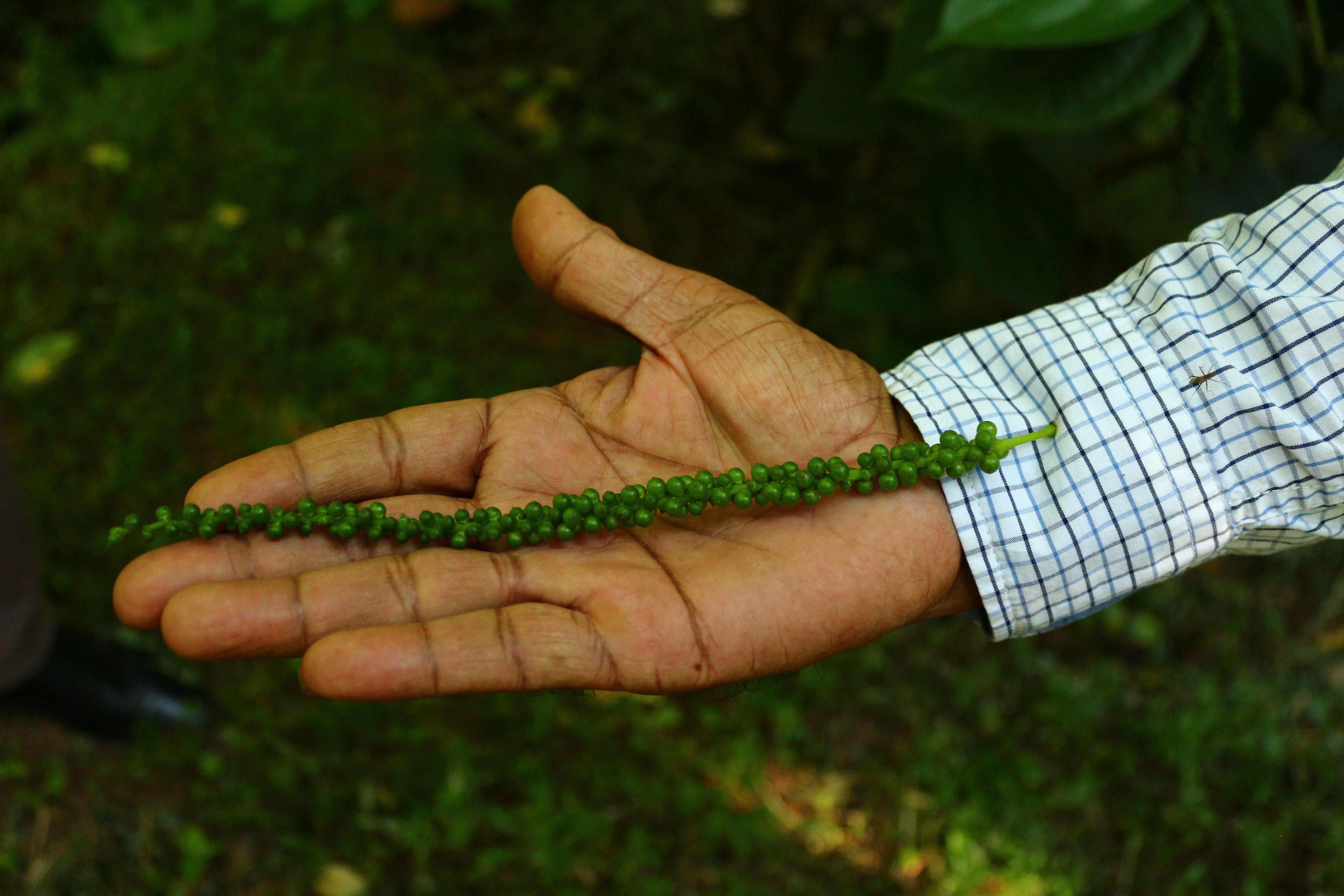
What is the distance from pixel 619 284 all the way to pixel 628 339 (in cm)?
98

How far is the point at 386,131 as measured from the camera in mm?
3449

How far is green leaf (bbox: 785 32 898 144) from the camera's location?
2330 mm

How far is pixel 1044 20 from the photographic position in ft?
4.70

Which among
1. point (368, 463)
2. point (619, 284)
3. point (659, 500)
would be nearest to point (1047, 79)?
point (619, 284)

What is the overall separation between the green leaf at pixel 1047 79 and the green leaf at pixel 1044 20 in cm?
26

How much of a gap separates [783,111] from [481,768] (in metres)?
2.35

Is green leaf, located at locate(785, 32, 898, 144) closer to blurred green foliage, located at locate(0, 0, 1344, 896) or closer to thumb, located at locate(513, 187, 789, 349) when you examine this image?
blurred green foliage, located at locate(0, 0, 1344, 896)

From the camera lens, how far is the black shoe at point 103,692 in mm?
2391

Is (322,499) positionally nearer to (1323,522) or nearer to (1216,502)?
(1216,502)

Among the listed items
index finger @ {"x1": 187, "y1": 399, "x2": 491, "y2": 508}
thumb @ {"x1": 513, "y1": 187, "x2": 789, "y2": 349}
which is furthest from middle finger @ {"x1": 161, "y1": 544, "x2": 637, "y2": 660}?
thumb @ {"x1": 513, "y1": 187, "x2": 789, "y2": 349}

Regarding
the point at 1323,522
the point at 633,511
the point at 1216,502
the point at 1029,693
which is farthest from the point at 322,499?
the point at 1029,693

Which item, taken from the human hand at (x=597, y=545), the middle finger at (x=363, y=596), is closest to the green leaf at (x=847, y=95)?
the human hand at (x=597, y=545)

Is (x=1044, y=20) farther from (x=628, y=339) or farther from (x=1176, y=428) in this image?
(x=628, y=339)

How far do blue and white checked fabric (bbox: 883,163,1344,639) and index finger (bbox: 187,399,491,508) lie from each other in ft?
2.64
